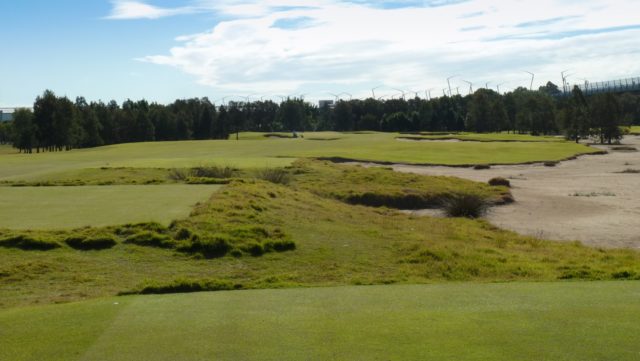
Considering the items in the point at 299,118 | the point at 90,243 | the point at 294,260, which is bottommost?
the point at 294,260

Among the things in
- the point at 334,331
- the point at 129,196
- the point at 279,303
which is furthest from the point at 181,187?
the point at 334,331

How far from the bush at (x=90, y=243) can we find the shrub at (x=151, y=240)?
0.47 meters

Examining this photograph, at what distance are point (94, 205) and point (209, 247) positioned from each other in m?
6.96

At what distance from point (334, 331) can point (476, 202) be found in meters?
23.1

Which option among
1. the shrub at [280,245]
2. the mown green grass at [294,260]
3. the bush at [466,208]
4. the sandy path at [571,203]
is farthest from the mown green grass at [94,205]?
the sandy path at [571,203]

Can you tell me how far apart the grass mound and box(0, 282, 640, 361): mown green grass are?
22.8m

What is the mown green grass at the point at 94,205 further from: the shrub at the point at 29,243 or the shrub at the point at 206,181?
the shrub at the point at 206,181

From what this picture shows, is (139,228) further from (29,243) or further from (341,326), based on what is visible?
(341,326)

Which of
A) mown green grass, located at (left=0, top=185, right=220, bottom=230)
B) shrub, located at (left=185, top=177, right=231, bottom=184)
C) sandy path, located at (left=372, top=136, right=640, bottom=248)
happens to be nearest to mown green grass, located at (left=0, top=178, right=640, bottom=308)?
mown green grass, located at (left=0, top=185, right=220, bottom=230)

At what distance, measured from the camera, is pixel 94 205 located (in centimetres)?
2144

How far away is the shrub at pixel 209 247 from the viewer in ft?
52.2

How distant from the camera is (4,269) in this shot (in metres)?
13.6

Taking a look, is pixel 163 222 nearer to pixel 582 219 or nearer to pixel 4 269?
pixel 4 269

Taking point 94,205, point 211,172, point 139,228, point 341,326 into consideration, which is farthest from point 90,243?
point 211,172
